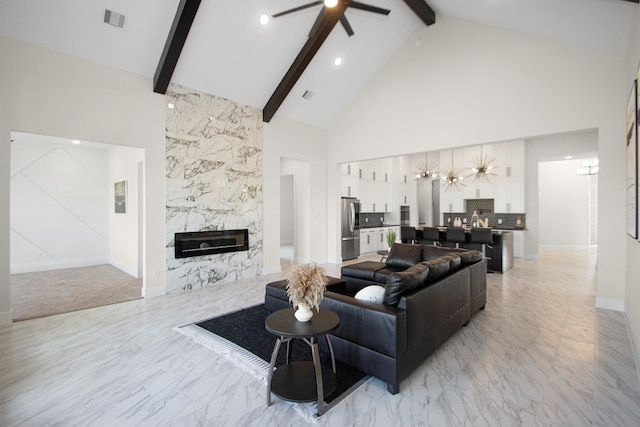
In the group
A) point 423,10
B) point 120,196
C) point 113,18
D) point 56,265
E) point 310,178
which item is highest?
point 423,10

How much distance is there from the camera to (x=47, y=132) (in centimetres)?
388

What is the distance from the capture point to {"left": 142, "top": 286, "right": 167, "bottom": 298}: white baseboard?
15.7 ft

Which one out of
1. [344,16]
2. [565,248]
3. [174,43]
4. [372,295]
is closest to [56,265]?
[174,43]

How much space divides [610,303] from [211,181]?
6.45 meters

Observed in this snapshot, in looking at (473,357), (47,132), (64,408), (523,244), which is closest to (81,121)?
(47,132)

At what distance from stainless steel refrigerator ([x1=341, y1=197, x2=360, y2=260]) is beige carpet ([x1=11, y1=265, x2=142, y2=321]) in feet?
15.8

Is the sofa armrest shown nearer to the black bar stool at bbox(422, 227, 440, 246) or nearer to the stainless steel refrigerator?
the black bar stool at bbox(422, 227, 440, 246)

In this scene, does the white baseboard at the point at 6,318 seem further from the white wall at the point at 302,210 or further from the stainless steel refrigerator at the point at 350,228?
the stainless steel refrigerator at the point at 350,228

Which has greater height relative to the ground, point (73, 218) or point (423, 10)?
point (423, 10)

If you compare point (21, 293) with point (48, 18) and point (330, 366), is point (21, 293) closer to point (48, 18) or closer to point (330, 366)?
point (48, 18)

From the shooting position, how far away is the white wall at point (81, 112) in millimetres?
3652

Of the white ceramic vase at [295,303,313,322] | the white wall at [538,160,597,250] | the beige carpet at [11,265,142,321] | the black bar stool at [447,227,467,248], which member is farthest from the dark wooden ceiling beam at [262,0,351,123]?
the white wall at [538,160,597,250]

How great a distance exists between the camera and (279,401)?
2.20 m

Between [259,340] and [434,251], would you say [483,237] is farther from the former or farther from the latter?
[259,340]
